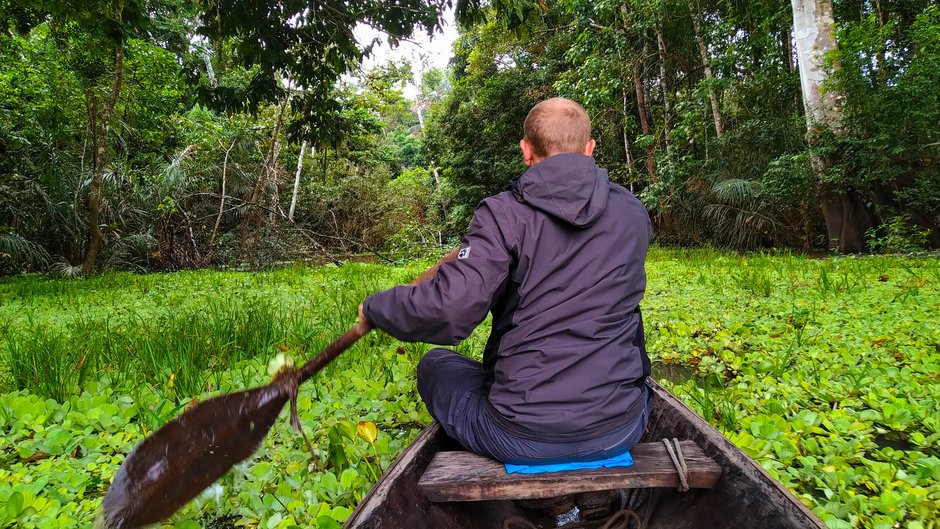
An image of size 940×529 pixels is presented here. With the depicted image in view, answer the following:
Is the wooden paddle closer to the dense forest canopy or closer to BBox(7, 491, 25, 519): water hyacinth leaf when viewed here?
BBox(7, 491, 25, 519): water hyacinth leaf

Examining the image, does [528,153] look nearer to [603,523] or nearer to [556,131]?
[556,131]

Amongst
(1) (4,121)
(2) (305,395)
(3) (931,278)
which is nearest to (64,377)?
(2) (305,395)

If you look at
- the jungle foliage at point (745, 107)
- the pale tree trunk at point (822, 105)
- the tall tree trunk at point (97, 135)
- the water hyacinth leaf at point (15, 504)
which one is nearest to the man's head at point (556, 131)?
the water hyacinth leaf at point (15, 504)

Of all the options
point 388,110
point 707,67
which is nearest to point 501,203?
point 707,67

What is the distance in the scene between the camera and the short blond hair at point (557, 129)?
1.67 meters

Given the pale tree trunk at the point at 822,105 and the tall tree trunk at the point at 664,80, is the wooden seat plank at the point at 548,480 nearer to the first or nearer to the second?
the pale tree trunk at the point at 822,105

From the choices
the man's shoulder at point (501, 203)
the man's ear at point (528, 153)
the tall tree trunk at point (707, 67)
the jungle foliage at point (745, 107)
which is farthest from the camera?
the tall tree trunk at point (707, 67)

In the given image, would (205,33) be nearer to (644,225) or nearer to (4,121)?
(644,225)

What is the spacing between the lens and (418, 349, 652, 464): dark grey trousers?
1.54m

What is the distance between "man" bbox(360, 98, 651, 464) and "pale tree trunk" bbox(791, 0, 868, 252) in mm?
7449

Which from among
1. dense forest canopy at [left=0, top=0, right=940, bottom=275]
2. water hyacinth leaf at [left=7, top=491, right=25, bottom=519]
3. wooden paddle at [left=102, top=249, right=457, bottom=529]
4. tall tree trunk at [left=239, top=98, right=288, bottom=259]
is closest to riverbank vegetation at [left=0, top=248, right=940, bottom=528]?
water hyacinth leaf at [left=7, top=491, right=25, bottom=519]

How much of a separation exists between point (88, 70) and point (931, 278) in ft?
49.2

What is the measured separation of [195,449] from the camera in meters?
1.68

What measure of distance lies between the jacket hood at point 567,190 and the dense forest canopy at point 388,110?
3.02 m
